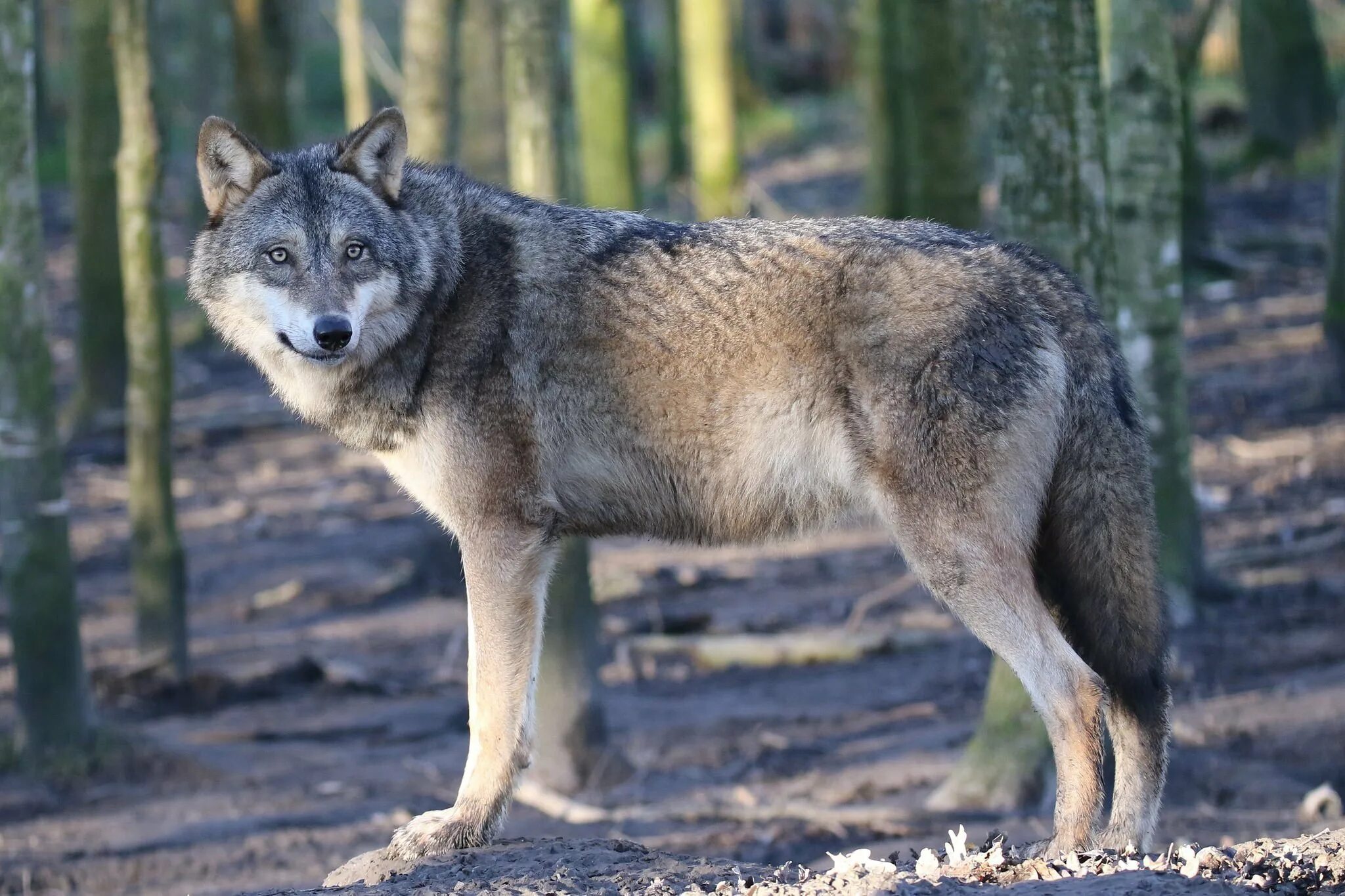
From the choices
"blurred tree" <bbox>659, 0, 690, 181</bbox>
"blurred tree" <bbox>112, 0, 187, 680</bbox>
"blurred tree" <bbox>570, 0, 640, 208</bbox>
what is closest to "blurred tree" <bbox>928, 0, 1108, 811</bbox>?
"blurred tree" <bbox>570, 0, 640, 208</bbox>

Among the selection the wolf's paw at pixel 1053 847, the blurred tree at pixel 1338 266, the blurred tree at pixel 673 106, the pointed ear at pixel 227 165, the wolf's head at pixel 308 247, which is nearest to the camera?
the wolf's paw at pixel 1053 847

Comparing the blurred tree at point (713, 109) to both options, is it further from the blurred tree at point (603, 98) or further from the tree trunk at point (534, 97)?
the tree trunk at point (534, 97)

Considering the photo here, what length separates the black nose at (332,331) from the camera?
5.15 metres

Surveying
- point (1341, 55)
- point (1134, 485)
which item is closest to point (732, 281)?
point (1134, 485)

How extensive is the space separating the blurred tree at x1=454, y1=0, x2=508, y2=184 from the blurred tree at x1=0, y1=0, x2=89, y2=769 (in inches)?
191

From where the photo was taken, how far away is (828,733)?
9.20m

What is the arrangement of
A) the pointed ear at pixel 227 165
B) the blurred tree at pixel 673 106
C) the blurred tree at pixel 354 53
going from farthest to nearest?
the blurred tree at pixel 673 106 → the blurred tree at pixel 354 53 → the pointed ear at pixel 227 165

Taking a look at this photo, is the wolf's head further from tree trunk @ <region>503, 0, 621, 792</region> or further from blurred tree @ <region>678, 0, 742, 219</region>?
blurred tree @ <region>678, 0, 742, 219</region>

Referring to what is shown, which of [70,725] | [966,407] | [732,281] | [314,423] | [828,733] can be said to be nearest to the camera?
[966,407]

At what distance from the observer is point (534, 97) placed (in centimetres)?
842

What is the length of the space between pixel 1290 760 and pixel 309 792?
17.4ft

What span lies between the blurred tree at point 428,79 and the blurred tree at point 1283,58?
1632cm

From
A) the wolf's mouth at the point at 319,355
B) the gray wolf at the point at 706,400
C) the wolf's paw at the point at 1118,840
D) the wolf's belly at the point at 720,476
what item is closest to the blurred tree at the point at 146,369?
the gray wolf at the point at 706,400

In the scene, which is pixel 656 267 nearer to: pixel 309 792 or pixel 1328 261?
pixel 309 792
